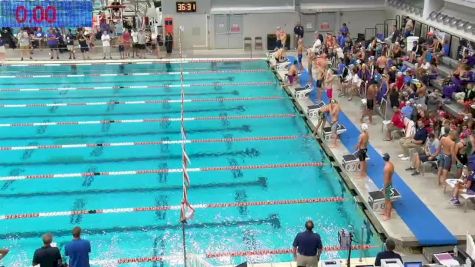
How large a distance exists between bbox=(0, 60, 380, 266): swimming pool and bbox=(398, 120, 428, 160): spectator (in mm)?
1681

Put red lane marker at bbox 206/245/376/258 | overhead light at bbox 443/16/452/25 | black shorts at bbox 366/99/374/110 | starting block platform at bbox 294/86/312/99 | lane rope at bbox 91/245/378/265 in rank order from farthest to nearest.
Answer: overhead light at bbox 443/16/452/25, starting block platform at bbox 294/86/312/99, black shorts at bbox 366/99/374/110, red lane marker at bbox 206/245/376/258, lane rope at bbox 91/245/378/265

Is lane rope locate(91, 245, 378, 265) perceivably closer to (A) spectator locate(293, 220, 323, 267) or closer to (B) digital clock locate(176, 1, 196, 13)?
(A) spectator locate(293, 220, 323, 267)

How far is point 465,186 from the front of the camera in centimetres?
1042

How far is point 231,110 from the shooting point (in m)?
16.6

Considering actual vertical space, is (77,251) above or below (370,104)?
below

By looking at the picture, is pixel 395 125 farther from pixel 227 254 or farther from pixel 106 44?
pixel 106 44

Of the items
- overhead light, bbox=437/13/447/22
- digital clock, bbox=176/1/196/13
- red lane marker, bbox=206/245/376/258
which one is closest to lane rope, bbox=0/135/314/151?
red lane marker, bbox=206/245/376/258

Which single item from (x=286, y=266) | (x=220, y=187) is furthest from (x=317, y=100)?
(x=286, y=266)

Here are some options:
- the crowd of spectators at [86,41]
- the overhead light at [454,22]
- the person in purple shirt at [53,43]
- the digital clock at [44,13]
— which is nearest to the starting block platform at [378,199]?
the overhead light at [454,22]

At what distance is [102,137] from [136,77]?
6051mm

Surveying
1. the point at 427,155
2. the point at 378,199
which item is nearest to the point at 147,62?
the point at 427,155

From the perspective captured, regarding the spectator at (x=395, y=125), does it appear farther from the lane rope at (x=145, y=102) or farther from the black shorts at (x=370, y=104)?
the lane rope at (x=145, y=102)

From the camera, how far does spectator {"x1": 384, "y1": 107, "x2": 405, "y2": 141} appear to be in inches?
530

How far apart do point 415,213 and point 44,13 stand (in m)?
17.0
